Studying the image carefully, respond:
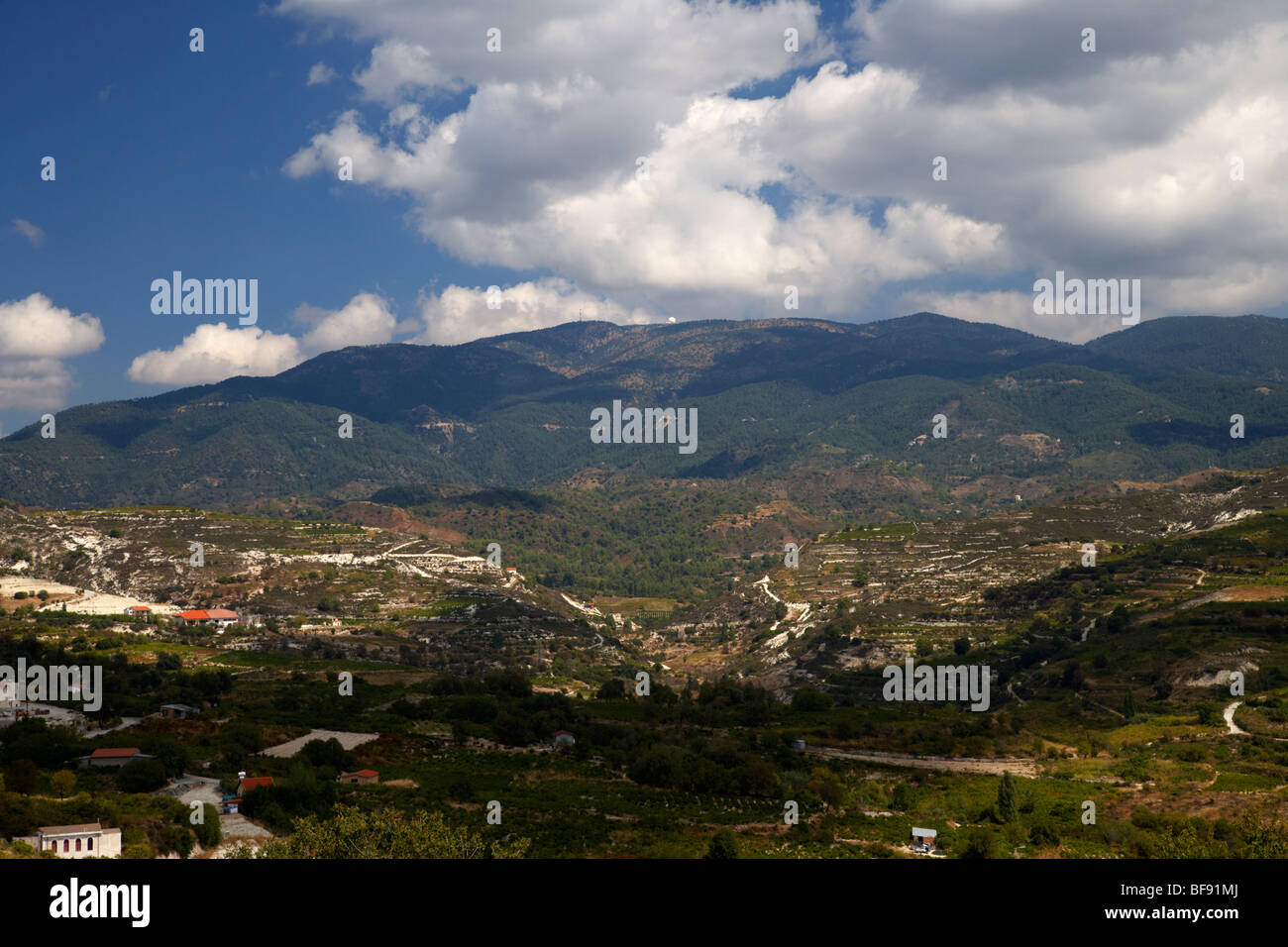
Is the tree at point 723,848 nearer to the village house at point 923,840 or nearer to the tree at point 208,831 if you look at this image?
Result: the village house at point 923,840

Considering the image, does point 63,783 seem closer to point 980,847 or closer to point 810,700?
point 980,847

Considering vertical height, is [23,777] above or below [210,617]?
below

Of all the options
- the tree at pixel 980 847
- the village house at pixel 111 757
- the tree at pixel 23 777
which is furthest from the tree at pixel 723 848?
the village house at pixel 111 757

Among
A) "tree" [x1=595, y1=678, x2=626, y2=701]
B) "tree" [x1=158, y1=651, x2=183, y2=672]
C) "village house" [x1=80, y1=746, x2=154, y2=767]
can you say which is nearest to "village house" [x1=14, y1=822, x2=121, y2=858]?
"village house" [x1=80, y1=746, x2=154, y2=767]

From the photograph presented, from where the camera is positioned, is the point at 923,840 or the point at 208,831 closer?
the point at 208,831

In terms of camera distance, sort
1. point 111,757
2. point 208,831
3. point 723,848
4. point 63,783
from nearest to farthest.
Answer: point 723,848, point 208,831, point 63,783, point 111,757

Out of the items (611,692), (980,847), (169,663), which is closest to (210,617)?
(169,663)
